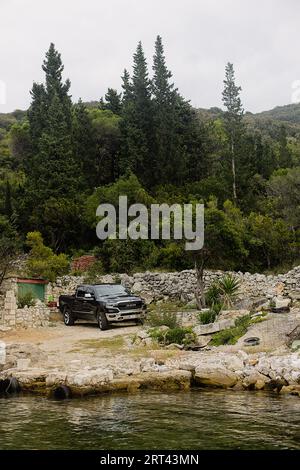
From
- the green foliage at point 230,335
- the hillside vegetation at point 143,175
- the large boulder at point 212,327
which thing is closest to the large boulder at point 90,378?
the green foliage at point 230,335

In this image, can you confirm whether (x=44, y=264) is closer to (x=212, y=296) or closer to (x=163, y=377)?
(x=212, y=296)

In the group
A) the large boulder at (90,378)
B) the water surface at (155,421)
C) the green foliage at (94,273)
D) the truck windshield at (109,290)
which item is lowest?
the water surface at (155,421)

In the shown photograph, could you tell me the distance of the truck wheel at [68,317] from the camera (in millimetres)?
20844

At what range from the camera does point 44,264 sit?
25.4 m

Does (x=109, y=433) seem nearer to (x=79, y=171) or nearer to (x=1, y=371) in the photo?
(x=1, y=371)

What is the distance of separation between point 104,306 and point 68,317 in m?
2.77

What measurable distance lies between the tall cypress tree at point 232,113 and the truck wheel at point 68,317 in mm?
23618

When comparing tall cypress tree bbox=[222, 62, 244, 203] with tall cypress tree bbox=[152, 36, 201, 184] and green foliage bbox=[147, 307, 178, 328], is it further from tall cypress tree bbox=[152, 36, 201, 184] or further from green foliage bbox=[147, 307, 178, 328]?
green foliage bbox=[147, 307, 178, 328]

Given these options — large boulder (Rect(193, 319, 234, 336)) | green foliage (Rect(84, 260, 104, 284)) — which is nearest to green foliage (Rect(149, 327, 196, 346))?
large boulder (Rect(193, 319, 234, 336))

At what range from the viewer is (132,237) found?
28859 mm

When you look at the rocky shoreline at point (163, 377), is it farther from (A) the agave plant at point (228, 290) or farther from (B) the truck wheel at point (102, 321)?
(A) the agave plant at point (228, 290)

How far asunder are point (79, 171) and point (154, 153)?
6.36 metres

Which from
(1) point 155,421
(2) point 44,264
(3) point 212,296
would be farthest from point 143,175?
(1) point 155,421
